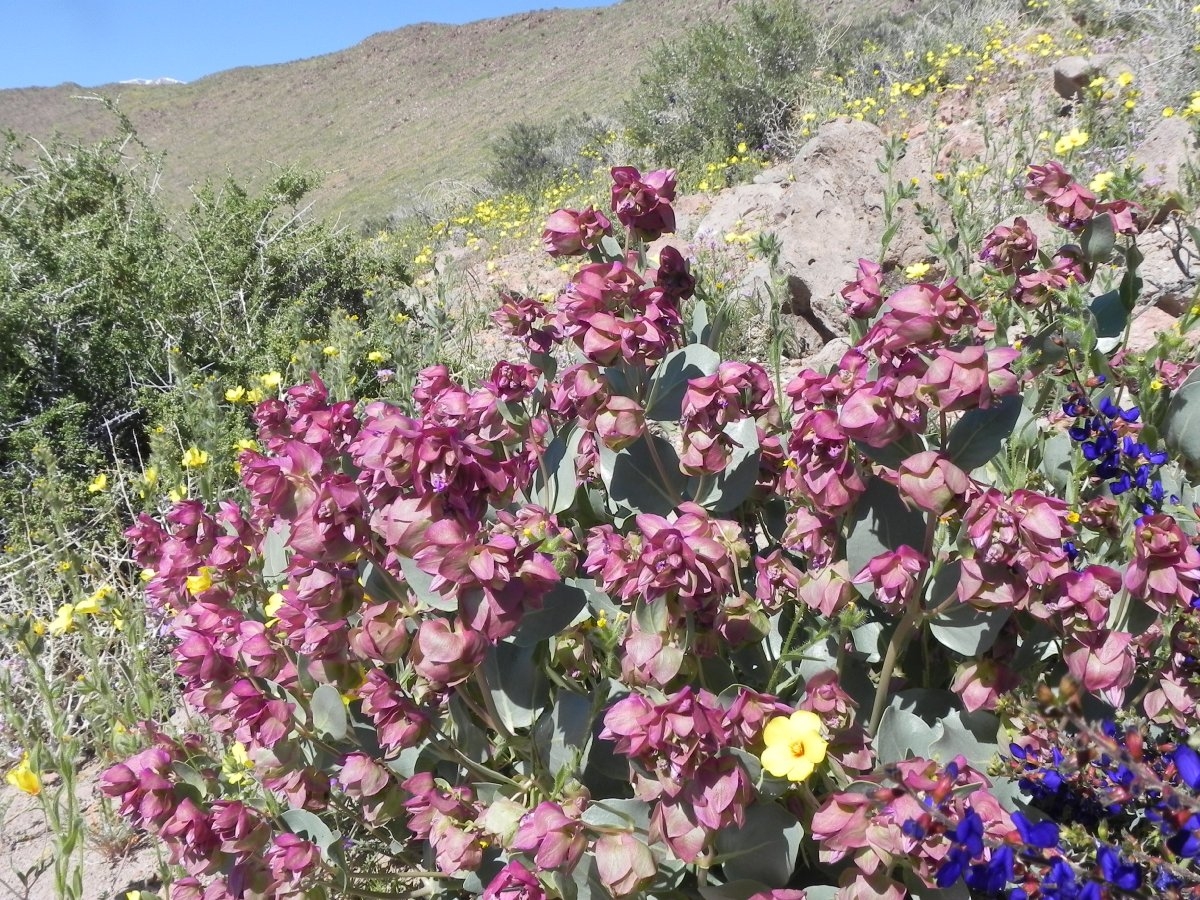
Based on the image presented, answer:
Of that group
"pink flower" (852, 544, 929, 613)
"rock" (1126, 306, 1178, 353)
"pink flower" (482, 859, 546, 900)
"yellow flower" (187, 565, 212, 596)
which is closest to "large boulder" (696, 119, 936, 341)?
"rock" (1126, 306, 1178, 353)

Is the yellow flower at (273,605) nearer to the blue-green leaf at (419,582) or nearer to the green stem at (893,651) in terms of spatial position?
the blue-green leaf at (419,582)

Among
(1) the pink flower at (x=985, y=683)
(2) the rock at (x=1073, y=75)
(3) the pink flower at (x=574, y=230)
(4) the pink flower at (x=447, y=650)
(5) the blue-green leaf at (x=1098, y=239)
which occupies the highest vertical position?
(2) the rock at (x=1073, y=75)

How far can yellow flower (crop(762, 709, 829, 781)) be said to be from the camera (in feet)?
3.96

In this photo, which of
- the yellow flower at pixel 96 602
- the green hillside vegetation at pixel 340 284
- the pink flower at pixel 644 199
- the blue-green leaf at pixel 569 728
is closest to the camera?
the blue-green leaf at pixel 569 728

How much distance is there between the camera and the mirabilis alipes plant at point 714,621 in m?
1.19

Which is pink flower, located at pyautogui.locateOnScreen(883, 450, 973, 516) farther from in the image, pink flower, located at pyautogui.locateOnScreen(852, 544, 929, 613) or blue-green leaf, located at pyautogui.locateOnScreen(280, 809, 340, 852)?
blue-green leaf, located at pyautogui.locateOnScreen(280, 809, 340, 852)

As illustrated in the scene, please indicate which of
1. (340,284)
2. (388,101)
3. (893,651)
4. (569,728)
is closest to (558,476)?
(569,728)

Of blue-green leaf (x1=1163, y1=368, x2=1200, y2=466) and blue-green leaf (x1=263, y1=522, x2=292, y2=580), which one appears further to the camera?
blue-green leaf (x1=263, y1=522, x2=292, y2=580)

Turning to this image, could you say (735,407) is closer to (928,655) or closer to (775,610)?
(775,610)

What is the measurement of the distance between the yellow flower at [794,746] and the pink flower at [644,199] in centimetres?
102

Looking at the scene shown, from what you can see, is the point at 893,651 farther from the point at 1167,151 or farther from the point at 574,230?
the point at 1167,151

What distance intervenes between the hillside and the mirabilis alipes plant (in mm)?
23099

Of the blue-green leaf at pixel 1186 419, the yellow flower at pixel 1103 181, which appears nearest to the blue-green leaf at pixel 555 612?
the blue-green leaf at pixel 1186 419

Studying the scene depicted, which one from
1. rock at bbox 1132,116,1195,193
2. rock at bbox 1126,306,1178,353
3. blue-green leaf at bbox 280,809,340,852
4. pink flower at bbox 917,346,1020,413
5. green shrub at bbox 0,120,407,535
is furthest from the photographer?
green shrub at bbox 0,120,407,535
